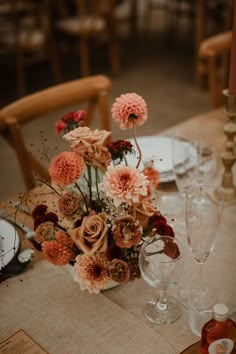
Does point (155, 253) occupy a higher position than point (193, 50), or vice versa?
point (155, 253)

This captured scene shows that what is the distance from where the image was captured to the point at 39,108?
63.9 inches

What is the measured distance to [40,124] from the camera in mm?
3566

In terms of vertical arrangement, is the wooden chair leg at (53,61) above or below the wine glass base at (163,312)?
below

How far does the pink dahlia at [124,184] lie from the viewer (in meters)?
0.79

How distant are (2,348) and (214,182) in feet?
2.32

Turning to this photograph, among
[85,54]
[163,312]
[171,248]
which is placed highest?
[171,248]

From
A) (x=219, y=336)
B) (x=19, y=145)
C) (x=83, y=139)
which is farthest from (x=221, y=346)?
(x=19, y=145)

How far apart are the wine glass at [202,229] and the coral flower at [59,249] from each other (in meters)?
0.24

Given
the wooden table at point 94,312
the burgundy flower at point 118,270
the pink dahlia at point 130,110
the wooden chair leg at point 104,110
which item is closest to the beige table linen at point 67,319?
the wooden table at point 94,312

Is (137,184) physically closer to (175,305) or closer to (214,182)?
(175,305)

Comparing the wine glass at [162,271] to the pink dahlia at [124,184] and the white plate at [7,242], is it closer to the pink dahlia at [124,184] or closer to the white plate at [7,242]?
the pink dahlia at [124,184]

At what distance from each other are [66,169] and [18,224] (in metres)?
0.40

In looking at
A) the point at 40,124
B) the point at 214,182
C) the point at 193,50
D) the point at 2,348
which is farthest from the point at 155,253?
the point at 193,50

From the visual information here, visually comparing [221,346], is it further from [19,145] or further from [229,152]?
[19,145]
